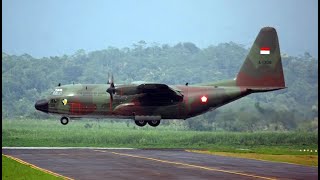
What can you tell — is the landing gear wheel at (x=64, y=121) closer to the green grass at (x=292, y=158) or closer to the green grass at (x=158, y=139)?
the green grass at (x=158, y=139)

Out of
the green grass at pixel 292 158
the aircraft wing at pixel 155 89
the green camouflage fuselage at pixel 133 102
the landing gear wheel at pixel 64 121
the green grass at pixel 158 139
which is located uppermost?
the aircraft wing at pixel 155 89

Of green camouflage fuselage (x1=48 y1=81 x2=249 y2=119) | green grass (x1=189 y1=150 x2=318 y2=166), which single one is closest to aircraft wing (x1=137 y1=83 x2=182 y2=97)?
green camouflage fuselage (x1=48 y1=81 x2=249 y2=119)

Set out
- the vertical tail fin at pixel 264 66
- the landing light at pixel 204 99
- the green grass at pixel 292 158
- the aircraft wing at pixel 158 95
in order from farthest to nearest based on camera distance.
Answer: the vertical tail fin at pixel 264 66 < the landing light at pixel 204 99 < the aircraft wing at pixel 158 95 < the green grass at pixel 292 158

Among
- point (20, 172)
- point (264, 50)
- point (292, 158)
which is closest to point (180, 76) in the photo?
point (264, 50)

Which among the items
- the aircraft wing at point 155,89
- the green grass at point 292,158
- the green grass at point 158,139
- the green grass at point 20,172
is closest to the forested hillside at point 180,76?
the green grass at point 158,139

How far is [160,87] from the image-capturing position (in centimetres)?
7106

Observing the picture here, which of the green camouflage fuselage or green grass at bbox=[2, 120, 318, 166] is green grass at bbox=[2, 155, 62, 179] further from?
green grass at bbox=[2, 120, 318, 166]

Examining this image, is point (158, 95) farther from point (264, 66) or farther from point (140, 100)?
point (264, 66)

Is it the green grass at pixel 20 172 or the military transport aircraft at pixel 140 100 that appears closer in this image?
the green grass at pixel 20 172

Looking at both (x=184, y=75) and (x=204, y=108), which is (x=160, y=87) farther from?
(x=184, y=75)

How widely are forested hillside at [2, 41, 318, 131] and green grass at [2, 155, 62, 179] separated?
125 feet

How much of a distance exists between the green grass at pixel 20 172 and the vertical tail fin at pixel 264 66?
31366mm

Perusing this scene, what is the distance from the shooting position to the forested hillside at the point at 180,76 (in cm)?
8594

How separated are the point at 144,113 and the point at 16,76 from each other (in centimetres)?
9159
